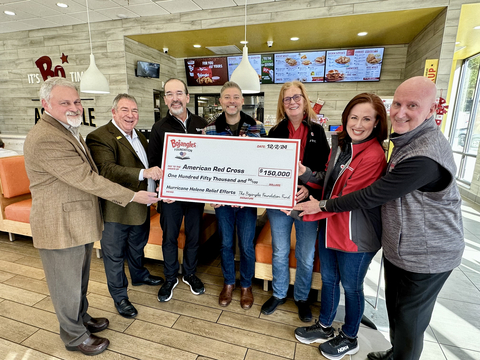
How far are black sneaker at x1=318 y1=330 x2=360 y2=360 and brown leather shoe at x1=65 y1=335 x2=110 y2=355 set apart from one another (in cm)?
138

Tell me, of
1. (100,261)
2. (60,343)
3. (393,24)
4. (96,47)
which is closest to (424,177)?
(60,343)

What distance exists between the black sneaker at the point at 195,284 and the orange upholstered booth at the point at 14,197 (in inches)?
79.1

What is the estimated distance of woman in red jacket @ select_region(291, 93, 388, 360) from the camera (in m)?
1.35

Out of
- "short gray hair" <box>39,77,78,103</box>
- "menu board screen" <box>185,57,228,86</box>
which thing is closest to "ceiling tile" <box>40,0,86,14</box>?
"menu board screen" <box>185,57,228,86</box>

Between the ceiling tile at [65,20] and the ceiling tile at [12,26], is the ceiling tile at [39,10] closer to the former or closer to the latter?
the ceiling tile at [65,20]

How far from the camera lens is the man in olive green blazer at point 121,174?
1747 mm

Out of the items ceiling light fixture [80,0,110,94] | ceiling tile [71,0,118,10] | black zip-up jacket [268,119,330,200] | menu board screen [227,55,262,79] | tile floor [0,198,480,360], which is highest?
ceiling tile [71,0,118,10]

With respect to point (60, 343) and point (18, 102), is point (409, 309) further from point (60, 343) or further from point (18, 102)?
point (18, 102)

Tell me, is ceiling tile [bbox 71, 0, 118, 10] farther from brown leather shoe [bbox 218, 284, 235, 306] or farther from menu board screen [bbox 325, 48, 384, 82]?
brown leather shoe [bbox 218, 284, 235, 306]

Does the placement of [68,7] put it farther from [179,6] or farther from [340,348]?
[340,348]

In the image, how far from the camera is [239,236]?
2029mm

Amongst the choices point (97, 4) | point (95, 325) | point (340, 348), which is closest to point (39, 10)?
point (97, 4)

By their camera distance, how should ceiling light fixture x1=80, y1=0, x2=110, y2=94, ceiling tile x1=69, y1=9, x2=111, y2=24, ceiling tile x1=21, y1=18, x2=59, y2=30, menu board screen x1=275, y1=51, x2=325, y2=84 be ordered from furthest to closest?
menu board screen x1=275, y1=51, x2=325, y2=84 < ceiling tile x1=21, y1=18, x2=59, y2=30 < ceiling tile x1=69, y1=9, x2=111, y2=24 < ceiling light fixture x1=80, y1=0, x2=110, y2=94

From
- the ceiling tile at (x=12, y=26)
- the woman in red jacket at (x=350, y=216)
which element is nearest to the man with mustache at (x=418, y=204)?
the woman in red jacket at (x=350, y=216)
